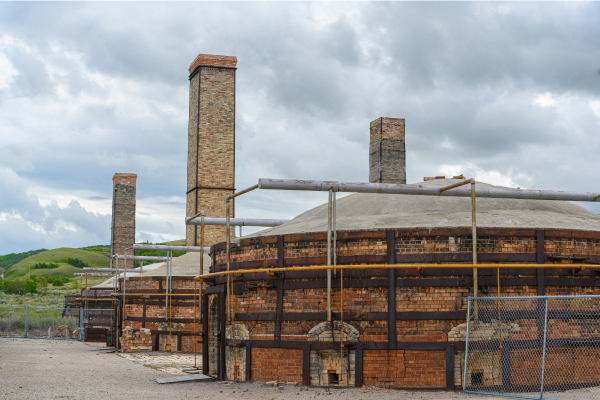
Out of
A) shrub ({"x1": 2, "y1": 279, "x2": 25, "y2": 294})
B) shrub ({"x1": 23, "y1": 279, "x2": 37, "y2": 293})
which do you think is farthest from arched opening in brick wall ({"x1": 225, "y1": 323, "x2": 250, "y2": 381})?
shrub ({"x1": 2, "y1": 279, "x2": 25, "y2": 294})

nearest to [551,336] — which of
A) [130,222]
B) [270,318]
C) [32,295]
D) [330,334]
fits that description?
[330,334]

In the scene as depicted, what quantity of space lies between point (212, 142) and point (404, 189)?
15.3 meters

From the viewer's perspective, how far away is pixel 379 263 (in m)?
11.4

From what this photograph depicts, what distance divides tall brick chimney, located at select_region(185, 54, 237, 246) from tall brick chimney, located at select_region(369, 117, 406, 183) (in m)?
6.40

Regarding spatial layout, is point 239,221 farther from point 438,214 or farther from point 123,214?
point 123,214

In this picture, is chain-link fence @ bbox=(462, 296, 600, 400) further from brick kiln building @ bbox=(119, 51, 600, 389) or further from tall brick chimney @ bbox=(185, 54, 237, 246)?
tall brick chimney @ bbox=(185, 54, 237, 246)

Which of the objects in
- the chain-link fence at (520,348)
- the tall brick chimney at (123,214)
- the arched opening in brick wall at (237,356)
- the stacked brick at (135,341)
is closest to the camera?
the chain-link fence at (520,348)

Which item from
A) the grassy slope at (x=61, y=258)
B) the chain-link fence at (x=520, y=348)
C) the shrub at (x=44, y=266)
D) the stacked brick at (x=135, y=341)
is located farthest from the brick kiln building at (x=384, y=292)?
the shrub at (x=44, y=266)

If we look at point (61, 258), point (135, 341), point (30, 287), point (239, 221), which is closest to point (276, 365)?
point (239, 221)

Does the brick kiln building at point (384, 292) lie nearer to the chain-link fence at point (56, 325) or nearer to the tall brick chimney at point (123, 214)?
the chain-link fence at point (56, 325)

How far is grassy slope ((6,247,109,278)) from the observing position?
271 feet

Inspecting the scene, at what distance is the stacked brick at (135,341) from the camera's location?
22328 mm

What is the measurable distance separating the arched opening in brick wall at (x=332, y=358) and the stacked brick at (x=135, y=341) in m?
12.6

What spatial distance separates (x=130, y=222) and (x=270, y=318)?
Answer: 24.7 meters
